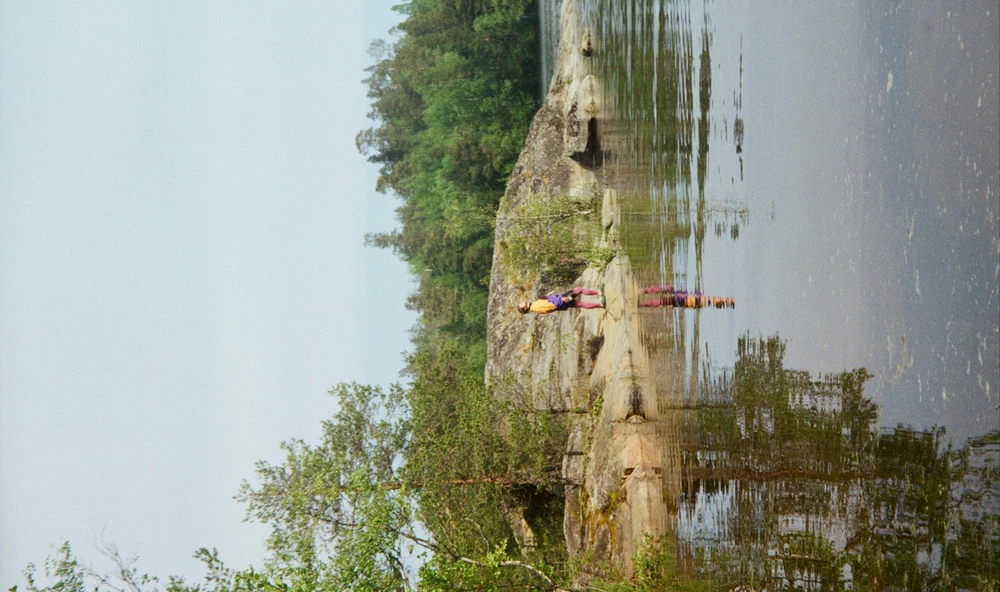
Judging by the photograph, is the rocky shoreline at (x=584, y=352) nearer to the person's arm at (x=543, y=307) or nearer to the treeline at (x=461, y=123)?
the person's arm at (x=543, y=307)

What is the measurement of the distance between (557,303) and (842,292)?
12273 millimetres

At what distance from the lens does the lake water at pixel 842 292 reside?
3.37m

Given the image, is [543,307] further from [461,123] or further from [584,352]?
[461,123]

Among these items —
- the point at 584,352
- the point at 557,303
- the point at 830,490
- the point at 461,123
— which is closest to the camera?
the point at 830,490

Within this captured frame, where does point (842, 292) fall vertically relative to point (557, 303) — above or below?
below

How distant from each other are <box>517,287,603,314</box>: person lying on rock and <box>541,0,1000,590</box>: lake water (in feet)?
22.8

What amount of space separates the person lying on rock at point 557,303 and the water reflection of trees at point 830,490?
8024mm

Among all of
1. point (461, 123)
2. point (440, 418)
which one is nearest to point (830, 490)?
point (440, 418)

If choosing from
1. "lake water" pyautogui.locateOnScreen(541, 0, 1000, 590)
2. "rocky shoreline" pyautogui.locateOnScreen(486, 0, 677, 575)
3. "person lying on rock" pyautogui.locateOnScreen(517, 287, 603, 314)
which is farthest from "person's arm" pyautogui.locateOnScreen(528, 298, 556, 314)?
"lake water" pyautogui.locateOnScreen(541, 0, 1000, 590)

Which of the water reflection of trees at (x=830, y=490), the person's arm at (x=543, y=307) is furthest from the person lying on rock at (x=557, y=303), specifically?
the water reflection of trees at (x=830, y=490)

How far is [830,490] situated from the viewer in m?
4.82

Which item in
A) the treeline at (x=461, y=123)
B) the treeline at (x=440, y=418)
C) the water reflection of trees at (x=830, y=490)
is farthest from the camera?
the treeline at (x=461, y=123)

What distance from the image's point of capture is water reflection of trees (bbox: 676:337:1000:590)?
335 centimetres

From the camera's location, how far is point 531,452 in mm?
20078
